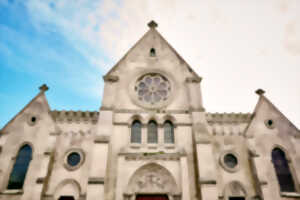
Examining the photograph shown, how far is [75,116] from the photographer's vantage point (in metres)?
16.8

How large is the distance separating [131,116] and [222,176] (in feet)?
27.9

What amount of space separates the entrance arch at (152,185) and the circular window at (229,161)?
15.2ft

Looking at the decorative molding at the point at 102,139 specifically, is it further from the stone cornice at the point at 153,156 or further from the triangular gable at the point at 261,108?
the triangular gable at the point at 261,108

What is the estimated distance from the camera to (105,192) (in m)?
12.8

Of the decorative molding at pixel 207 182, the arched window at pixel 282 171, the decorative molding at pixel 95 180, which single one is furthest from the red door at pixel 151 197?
the arched window at pixel 282 171

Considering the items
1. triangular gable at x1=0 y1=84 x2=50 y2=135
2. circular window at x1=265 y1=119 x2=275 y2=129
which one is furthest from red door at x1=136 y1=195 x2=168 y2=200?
circular window at x1=265 y1=119 x2=275 y2=129

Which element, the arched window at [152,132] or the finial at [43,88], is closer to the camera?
the arched window at [152,132]

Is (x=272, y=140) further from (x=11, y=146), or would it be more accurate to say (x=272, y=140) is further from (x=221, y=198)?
(x=11, y=146)

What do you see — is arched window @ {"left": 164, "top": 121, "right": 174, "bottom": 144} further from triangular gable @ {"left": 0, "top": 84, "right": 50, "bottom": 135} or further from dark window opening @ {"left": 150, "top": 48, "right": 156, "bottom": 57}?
triangular gable @ {"left": 0, "top": 84, "right": 50, "bottom": 135}

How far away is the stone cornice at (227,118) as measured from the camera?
1686 centimetres

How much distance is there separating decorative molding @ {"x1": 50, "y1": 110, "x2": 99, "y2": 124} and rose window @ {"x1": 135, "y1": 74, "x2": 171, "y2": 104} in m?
4.40

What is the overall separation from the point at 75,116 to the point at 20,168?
568cm

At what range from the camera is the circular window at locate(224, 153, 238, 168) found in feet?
50.6

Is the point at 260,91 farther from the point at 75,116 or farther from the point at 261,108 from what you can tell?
the point at 75,116
